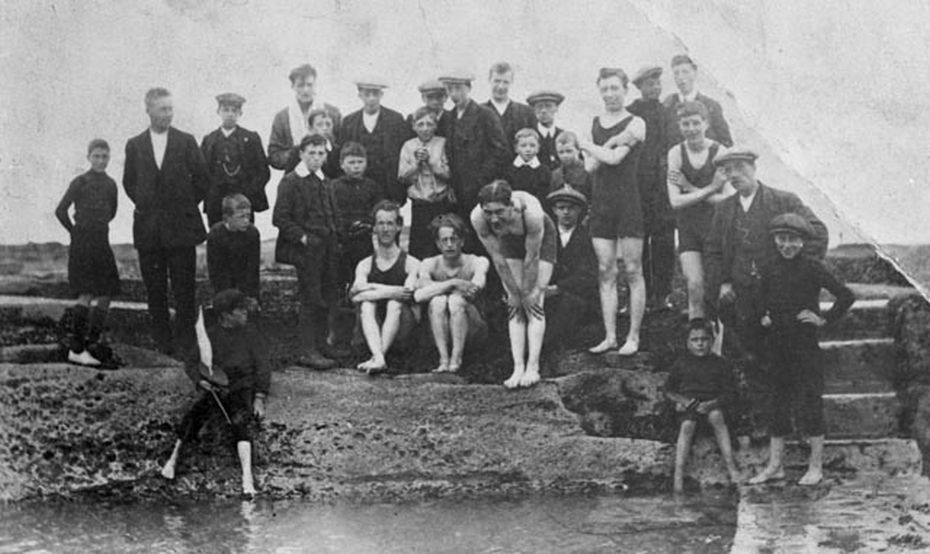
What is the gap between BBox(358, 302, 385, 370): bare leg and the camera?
479 centimetres

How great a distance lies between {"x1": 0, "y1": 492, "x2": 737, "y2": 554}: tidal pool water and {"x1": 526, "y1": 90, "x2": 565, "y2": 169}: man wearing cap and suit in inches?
52.2

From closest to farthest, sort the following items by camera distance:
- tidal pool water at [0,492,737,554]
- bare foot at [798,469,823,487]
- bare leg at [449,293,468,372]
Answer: tidal pool water at [0,492,737,554], bare foot at [798,469,823,487], bare leg at [449,293,468,372]

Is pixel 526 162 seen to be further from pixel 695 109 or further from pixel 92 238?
pixel 92 238

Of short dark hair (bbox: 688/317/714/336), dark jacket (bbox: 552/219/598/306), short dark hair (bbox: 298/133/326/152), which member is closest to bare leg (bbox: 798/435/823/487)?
short dark hair (bbox: 688/317/714/336)

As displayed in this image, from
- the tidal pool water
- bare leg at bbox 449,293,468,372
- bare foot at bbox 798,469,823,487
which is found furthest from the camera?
bare leg at bbox 449,293,468,372

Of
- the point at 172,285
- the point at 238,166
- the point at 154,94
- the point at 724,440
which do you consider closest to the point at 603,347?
the point at 724,440

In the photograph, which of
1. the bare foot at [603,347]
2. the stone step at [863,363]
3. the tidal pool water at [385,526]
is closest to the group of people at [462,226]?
the bare foot at [603,347]

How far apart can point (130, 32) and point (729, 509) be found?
2991mm

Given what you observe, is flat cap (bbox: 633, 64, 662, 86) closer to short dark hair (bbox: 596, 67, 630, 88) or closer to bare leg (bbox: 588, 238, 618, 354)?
short dark hair (bbox: 596, 67, 630, 88)

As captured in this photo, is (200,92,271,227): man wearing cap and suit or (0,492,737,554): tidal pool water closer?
(0,492,737,554): tidal pool water

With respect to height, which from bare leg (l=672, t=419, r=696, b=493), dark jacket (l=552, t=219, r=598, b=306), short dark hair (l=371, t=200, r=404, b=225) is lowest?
bare leg (l=672, t=419, r=696, b=493)

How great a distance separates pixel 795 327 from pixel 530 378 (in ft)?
3.43

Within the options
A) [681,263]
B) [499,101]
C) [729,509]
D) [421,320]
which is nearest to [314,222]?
[421,320]

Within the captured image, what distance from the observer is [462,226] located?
4.83 metres
